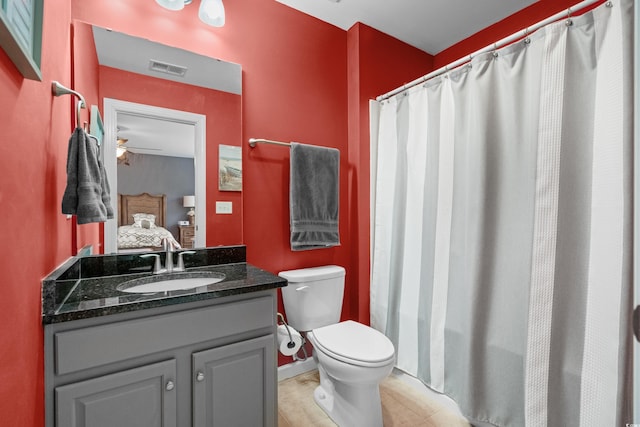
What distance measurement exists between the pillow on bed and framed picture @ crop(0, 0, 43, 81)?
876 millimetres

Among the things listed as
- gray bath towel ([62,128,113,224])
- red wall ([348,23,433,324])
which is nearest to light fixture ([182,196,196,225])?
gray bath towel ([62,128,113,224])

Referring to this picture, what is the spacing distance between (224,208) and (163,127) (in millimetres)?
528

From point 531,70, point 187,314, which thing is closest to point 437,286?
point 531,70

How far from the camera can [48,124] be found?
0.91 m

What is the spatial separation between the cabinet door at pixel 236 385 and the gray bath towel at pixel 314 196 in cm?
84

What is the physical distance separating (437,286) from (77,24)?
7.47ft

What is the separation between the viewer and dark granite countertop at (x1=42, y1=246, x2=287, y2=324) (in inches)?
35.6

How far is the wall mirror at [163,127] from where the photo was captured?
142 cm

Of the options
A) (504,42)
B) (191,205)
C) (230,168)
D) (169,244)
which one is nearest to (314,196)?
(230,168)

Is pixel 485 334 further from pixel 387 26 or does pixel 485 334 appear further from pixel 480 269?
pixel 387 26

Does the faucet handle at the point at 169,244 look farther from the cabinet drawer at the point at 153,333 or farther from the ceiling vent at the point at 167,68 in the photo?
the ceiling vent at the point at 167,68

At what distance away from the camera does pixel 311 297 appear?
6.18 feet

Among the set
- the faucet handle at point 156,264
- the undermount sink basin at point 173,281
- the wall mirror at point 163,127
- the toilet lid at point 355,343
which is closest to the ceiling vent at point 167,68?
the wall mirror at point 163,127

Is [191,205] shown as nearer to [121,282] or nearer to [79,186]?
[121,282]
